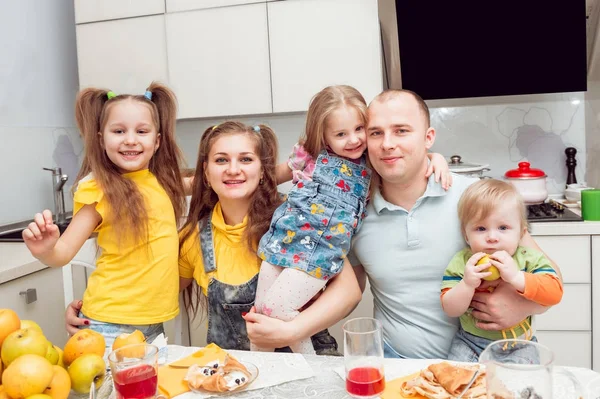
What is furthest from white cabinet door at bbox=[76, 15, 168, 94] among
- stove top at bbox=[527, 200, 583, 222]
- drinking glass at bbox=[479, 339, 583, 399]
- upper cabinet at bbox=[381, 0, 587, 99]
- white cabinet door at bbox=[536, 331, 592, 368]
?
drinking glass at bbox=[479, 339, 583, 399]

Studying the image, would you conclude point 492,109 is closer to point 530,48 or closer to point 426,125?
point 530,48

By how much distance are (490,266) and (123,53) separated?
7.72ft

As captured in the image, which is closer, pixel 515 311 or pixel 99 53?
pixel 515 311

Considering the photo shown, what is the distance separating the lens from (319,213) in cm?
157

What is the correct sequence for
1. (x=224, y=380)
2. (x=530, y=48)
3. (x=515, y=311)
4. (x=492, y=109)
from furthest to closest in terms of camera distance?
(x=492, y=109)
(x=530, y=48)
(x=515, y=311)
(x=224, y=380)

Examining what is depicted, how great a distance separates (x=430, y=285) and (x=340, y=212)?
33cm

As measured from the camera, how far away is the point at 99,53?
2.96 m

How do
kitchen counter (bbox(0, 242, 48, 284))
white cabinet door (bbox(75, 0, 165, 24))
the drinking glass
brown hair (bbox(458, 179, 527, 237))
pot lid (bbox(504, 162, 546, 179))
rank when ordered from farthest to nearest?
white cabinet door (bbox(75, 0, 165, 24)) < pot lid (bbox(504, 162, 546, 179)) < kitchen counter (bbox(0, 242, 48, 284)) < brown hair (bbox(458, 179, 527, 237)) < the drinking glass

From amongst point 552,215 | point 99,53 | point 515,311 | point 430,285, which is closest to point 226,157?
point 430,285

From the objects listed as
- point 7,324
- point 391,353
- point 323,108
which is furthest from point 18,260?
point 391,353

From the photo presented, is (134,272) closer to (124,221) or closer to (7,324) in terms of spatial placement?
(124,221)

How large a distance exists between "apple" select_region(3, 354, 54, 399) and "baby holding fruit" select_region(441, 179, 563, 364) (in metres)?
0.93

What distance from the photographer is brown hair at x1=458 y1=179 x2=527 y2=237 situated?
1.39m

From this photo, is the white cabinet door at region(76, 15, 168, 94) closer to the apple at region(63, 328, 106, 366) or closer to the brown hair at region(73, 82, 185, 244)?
the brown hair at region(73, 82, 185, 244)
